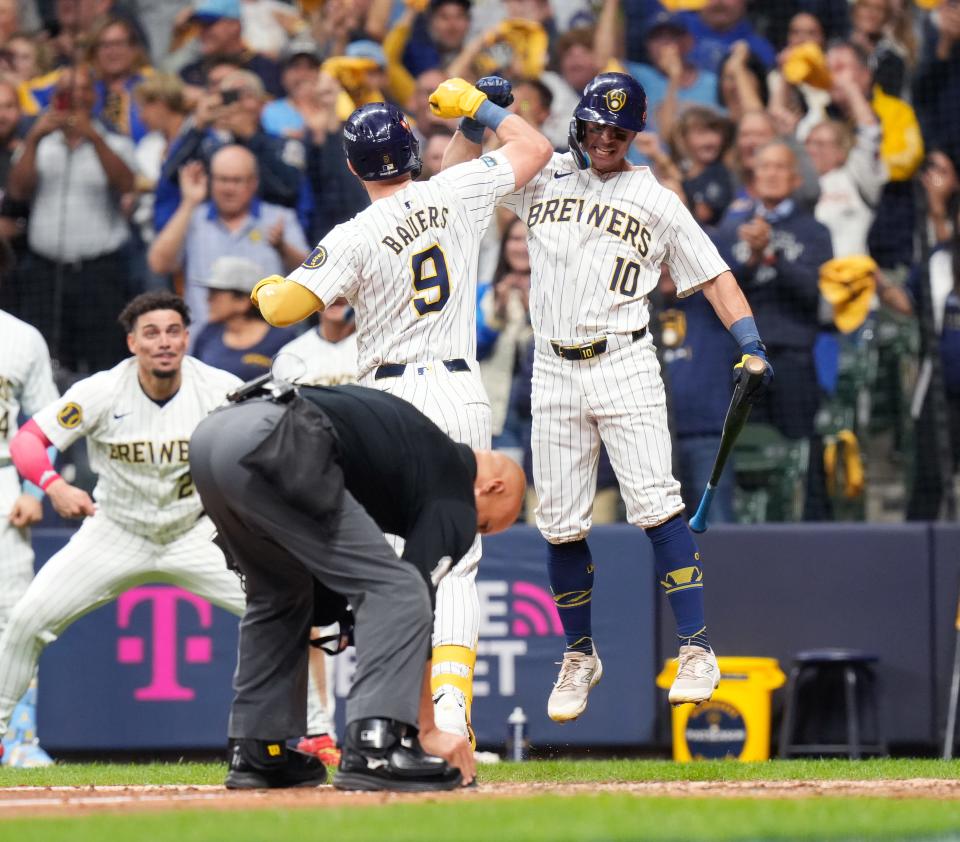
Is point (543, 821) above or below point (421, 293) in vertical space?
below

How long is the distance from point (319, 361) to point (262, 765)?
3502 mm

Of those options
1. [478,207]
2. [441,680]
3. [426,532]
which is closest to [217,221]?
[478,207]

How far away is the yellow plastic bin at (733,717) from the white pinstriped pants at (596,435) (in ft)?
7.00

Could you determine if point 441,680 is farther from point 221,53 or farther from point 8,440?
point 221,53

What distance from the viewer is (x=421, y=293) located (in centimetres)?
543

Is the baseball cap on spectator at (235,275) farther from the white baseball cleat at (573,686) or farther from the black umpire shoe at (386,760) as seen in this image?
the black umpire shoe at (386,760)

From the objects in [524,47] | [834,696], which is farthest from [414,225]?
[524,47]

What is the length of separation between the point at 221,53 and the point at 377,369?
5.00m

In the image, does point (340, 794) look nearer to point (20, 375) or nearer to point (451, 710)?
point (451, 710)

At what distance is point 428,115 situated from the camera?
31.5 ft

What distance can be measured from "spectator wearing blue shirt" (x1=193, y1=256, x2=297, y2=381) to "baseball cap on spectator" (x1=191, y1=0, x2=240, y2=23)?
2029mm

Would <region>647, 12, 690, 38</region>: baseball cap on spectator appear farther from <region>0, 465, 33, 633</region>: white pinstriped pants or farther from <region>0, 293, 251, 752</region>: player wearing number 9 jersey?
<region>0, 465, 33, 633</region>: white pinstriped pants

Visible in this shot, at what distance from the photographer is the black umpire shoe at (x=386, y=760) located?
435 cm

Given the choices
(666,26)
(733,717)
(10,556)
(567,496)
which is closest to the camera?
(567,496)
